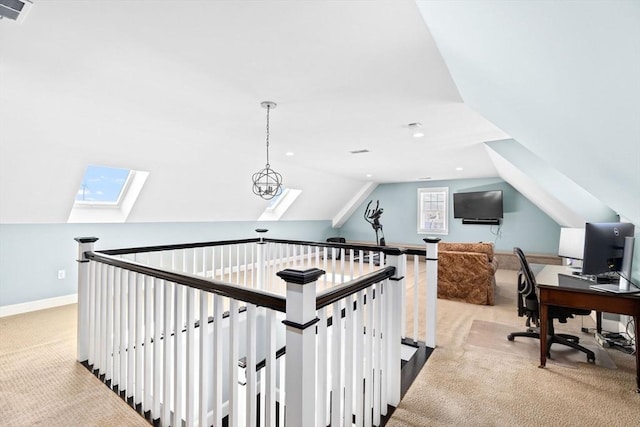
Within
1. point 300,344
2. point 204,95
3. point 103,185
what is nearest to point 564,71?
point 300,344

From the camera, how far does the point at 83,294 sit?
8.05 ft

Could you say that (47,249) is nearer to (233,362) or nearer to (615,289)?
(233,362)

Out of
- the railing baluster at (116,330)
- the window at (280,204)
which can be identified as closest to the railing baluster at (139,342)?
the railing baluster at (116,330)

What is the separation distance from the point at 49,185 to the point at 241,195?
2.89 m

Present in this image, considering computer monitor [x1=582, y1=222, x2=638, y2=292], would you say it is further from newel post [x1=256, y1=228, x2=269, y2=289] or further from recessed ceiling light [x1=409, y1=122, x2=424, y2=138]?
newel post [x1=256, y1=228, x2=269, y2=289]

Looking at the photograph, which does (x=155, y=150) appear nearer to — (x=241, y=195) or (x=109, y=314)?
(x=241, y=195)

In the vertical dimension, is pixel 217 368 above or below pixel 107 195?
below

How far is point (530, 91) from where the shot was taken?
1439 millimetres

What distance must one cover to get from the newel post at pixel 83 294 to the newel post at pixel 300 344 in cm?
210

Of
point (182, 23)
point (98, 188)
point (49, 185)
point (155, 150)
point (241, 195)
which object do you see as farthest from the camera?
point (241, 195)

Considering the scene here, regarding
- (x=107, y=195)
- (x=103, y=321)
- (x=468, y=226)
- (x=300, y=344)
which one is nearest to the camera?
(x=300, y=344)

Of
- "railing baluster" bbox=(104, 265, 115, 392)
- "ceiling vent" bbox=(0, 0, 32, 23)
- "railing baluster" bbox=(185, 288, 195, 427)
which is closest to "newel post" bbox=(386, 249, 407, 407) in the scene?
"railing baluster" bbox=(185, 288, 195, 427)

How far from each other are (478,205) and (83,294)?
25.7ft

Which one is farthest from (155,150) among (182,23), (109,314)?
(182,23)
